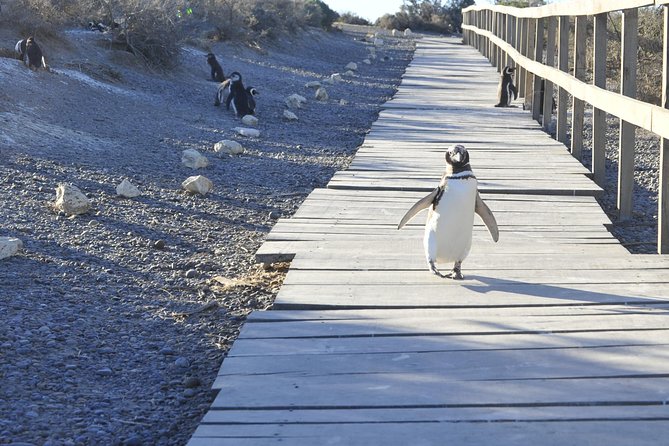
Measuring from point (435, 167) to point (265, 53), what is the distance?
47.5 feet

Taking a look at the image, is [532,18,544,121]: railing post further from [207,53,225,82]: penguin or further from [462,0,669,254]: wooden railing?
[207,53,225,82]: penguin

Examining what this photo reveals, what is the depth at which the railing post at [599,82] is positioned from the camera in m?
7.79

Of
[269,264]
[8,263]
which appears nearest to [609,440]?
[269,264]

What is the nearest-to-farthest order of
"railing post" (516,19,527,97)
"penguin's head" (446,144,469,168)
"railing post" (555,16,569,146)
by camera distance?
"penguin's head" (446,144,469,168)
"railing post" (555,16,569,146)
"railing post" (516,19,527,97)

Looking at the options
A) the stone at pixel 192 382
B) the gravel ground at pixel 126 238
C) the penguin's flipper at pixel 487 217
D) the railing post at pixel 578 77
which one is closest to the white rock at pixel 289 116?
the gravel ground at pixel 126 238

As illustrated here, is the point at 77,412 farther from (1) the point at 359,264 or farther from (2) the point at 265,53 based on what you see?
(2) the point at 265,53

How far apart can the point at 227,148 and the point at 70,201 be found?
3530 mm

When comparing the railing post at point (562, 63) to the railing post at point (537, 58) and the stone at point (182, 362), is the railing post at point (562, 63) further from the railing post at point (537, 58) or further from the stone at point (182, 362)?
the stone at point (182, 362)

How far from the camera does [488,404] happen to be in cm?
328

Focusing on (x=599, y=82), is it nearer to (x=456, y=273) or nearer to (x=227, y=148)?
(x=456, y=273)

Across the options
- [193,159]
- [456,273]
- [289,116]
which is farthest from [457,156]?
[289,116]

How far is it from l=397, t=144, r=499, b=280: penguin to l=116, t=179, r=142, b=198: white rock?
10.3 feet

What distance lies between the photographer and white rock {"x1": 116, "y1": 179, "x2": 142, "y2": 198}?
743 cm

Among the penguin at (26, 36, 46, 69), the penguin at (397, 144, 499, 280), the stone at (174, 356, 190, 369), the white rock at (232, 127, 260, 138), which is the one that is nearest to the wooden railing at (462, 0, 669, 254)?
the penguin at (397, 144, 499, 280)
